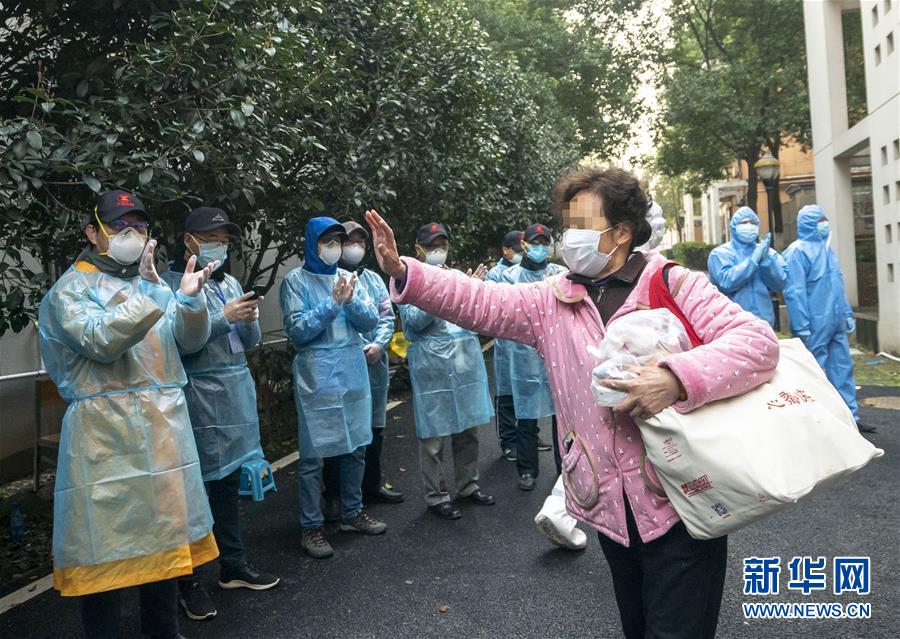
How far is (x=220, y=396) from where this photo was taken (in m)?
4.04

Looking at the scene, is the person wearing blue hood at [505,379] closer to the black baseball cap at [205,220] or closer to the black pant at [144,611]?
the black baseball cap at [205,220]

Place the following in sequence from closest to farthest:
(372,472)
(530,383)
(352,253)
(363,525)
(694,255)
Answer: (363,525) < (352,253) < (372,472) < (530,383) < (694,255)

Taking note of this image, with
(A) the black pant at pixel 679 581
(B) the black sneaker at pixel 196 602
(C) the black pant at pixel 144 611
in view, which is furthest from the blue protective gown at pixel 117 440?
(A) the black pant at pixel 679 581

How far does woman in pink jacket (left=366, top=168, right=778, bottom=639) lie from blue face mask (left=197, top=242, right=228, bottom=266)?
1.99 m

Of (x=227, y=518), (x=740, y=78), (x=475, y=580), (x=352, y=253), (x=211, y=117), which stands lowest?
(x=475, y=580)

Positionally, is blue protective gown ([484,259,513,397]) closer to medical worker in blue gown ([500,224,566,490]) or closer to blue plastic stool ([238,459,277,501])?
medical worker in blue gown ([500,224,566,490])

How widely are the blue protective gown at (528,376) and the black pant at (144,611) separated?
324 cm

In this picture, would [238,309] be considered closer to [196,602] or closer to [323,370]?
[323,370]

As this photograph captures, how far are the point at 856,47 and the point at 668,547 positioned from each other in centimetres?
2240

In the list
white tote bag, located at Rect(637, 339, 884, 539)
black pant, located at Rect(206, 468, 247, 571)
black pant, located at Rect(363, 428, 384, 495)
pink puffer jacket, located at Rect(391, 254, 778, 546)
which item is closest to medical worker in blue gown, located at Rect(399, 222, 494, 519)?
black pant, located at Rect(363, 428, 384, 495)

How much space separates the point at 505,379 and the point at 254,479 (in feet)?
9.97

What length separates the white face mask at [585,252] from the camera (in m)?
2.39

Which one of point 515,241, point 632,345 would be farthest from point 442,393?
point 632,345

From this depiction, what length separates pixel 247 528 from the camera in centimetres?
527
